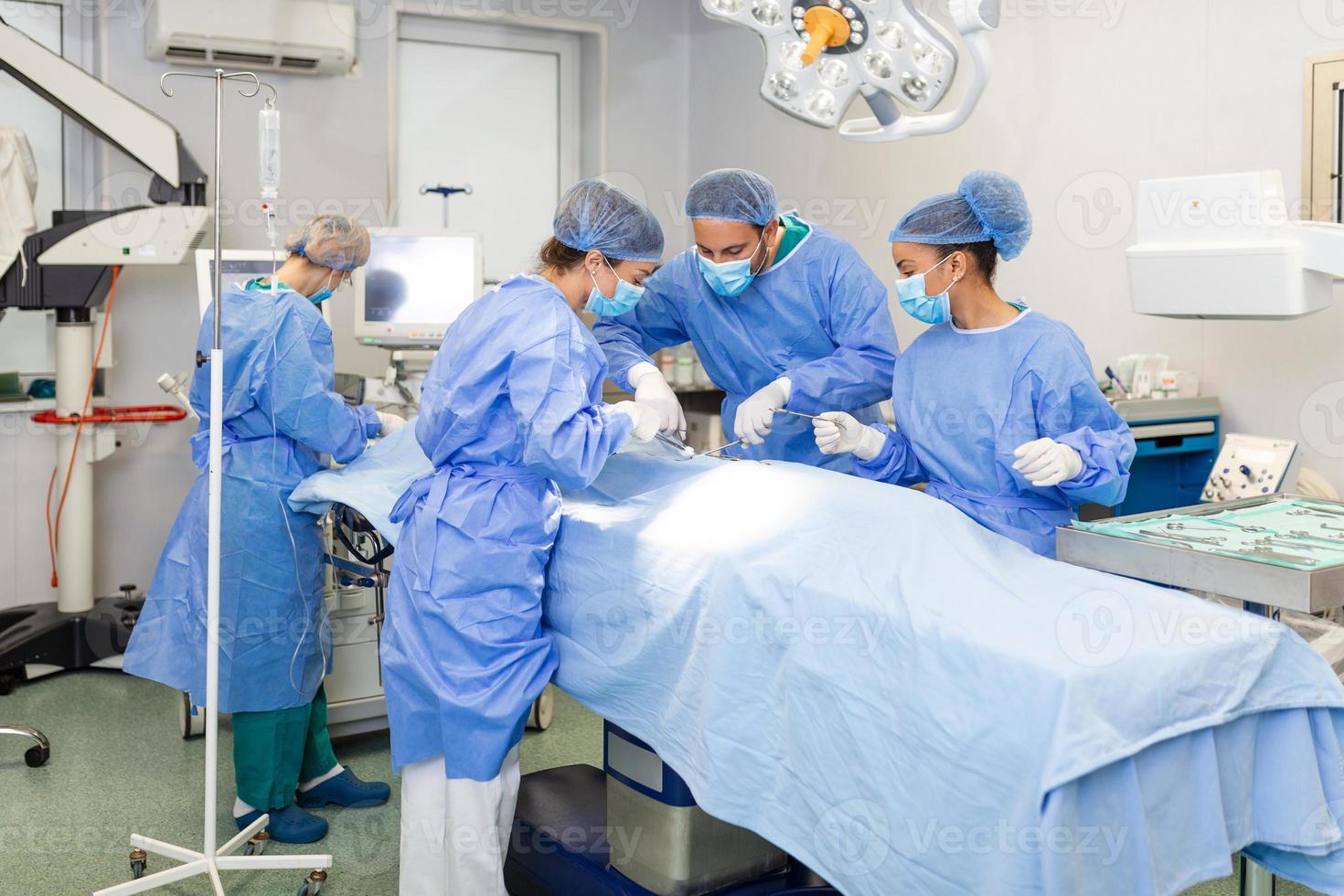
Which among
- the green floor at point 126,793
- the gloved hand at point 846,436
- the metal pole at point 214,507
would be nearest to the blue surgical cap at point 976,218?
the gloved hand at point 846,436

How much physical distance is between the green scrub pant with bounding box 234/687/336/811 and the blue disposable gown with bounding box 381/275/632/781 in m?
0.79

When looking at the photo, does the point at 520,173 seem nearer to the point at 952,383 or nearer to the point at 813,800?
the point at 952,383

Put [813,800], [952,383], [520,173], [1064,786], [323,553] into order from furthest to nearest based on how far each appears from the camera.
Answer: [520,173] < [323,553] < [952,383] < [813,800] < [1064,786]

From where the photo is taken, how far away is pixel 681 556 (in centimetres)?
175

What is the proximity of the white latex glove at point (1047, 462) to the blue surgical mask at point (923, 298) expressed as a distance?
1.06 ft

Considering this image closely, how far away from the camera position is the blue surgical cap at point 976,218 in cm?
197

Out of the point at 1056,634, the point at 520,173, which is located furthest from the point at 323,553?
the point at 520,173

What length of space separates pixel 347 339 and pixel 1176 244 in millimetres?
3103

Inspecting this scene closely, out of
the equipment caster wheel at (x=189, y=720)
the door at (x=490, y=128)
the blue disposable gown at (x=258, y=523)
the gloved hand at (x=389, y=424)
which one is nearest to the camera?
the blue disposable gown at (x=258, y=523)

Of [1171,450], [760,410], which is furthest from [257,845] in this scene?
[1171,450]

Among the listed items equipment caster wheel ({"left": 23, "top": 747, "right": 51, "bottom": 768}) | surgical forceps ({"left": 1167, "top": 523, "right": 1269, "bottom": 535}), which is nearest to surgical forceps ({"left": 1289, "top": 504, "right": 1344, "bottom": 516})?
surgical forceps ({"left": 1167, "top": 523, "right": 1269, "bottom": 535})

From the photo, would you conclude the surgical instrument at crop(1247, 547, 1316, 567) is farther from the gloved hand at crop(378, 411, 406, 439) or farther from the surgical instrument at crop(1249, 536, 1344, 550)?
the gloved hand at crop(378, 411, 406, 439)

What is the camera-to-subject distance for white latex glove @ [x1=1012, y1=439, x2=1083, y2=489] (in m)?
1.81

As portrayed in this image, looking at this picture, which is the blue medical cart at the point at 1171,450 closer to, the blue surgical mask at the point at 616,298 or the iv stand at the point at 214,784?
the blue surgical mask at the point at 616,298
